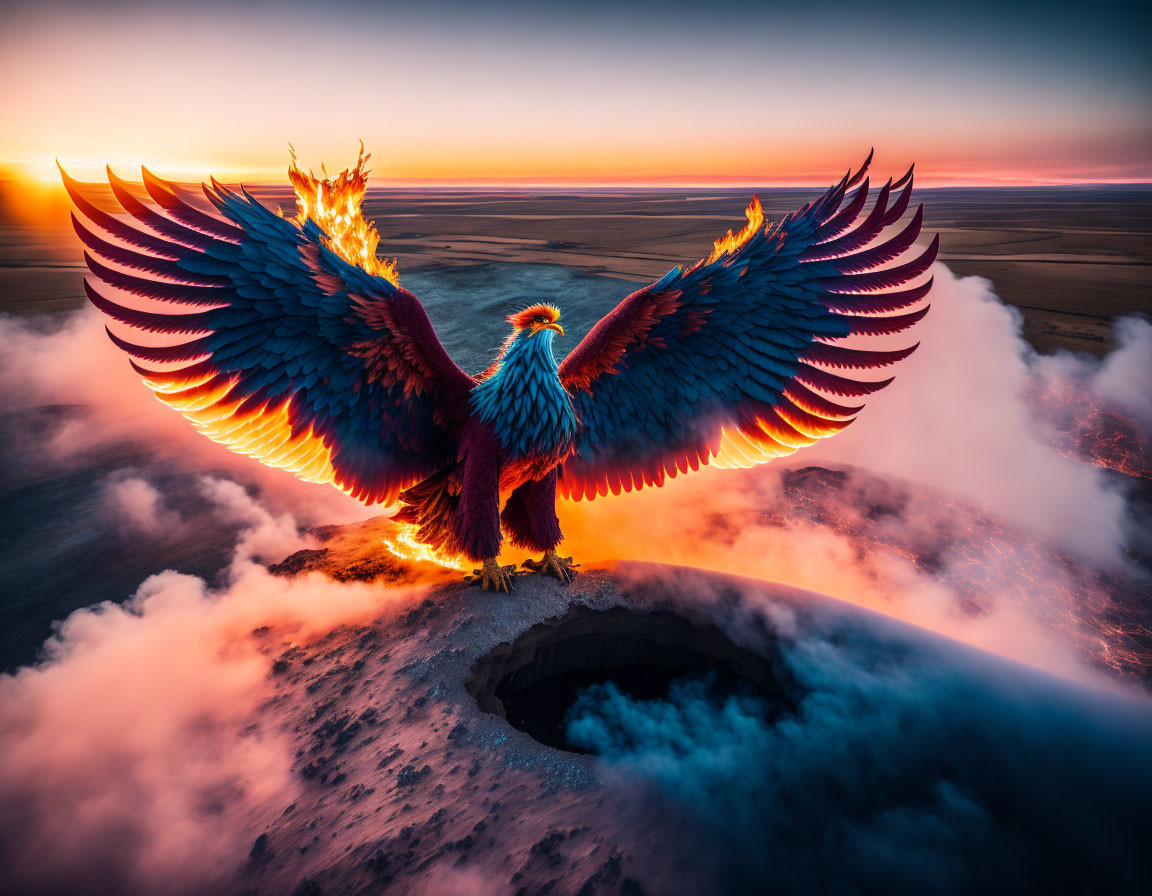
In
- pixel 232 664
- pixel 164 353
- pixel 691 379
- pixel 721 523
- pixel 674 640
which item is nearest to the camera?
pixel 164 353

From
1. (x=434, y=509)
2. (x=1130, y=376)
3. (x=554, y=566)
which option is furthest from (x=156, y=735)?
(x=1130, y=376)

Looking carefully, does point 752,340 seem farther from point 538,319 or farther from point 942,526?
point 942,526

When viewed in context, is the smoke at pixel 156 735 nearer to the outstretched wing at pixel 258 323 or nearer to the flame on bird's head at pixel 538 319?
the outstretched wing at pixel 258 323

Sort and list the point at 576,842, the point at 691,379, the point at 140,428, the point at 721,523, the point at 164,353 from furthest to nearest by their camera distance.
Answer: the point at 140,428, the point at 721,523, the point at 691,379, the point at 164,353, the point at 576,842

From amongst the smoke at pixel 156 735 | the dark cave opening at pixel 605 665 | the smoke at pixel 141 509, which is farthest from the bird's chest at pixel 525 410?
the smoke at pixel 141 509

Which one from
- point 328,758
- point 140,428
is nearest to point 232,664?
point 328,758

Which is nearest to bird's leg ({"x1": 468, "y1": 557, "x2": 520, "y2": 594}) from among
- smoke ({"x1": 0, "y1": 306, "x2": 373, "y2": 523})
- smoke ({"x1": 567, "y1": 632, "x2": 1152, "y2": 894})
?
smoke ({"x1": 567, "y1": 632, "x2": 1152, "y2": 894})

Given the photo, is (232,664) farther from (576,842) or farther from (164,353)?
(576,842)

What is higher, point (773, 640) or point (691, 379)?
point (691, 379)
